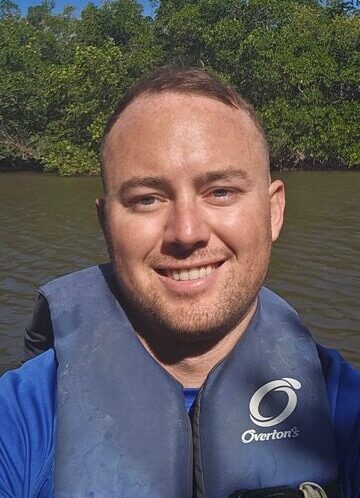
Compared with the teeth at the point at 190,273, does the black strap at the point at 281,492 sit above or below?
below

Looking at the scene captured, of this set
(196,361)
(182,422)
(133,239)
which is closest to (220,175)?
(133,239)

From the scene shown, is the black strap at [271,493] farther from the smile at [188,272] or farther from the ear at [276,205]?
the ear at [276,205]

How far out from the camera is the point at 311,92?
23.0m

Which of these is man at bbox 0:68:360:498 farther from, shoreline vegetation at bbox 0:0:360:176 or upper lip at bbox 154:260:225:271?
shoreline vegetation at bbox 0:0:360:176

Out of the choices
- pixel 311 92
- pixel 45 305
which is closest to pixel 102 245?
pixel 45 305

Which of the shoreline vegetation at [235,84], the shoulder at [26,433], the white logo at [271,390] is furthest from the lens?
the shoreline vegetation at [235,84]

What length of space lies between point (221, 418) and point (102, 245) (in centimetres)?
880

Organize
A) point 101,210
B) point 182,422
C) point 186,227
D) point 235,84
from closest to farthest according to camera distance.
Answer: point 186,227 < point 182,422 < point 101,210 < point 235,84

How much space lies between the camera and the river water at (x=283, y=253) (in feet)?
22.4

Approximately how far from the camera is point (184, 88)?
162 centimetres

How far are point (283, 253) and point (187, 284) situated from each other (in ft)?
26.9

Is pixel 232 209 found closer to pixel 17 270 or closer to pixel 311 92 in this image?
pixel 17 270

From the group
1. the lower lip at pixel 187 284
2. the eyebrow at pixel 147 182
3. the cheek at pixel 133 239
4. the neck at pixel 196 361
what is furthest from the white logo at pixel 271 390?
the eyebrow at pixel 147 182

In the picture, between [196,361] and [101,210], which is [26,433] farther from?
[101,210]
